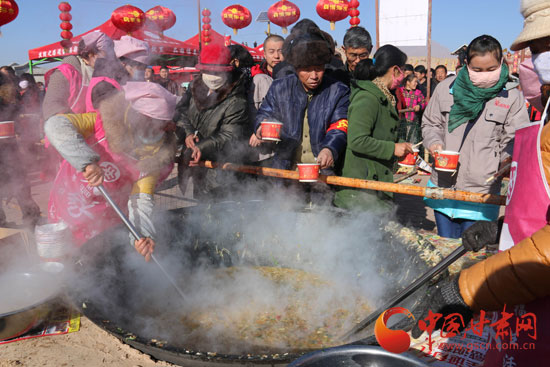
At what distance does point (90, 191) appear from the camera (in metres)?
2.85

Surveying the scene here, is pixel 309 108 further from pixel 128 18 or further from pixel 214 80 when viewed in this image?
pixel 128 18

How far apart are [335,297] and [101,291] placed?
1863 millimetres

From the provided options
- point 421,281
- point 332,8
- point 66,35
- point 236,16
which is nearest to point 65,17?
point 66,35

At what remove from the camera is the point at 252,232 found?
3658mm

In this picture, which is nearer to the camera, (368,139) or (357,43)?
(368,139)

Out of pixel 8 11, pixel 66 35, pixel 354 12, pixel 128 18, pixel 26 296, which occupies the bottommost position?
pixel 26 296

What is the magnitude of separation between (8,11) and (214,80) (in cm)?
406

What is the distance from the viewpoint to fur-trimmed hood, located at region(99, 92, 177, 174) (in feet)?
8.86

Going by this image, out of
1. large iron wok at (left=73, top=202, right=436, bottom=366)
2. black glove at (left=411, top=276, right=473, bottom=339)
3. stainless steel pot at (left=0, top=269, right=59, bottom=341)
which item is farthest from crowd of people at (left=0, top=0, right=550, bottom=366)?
black glove at (left=411, top=276, right=473, bottom=339)

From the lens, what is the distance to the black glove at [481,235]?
162 centimetres

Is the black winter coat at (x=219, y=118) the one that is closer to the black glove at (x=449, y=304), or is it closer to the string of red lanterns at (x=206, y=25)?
the black glove at (x=449, y=304)

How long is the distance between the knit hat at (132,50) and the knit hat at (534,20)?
2.65 m

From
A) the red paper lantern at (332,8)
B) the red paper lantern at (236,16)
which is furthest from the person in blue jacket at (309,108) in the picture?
the red paper lantern at (236,16)

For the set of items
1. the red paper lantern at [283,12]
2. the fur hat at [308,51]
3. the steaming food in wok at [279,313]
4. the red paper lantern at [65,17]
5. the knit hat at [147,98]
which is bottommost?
the steaming food in wok at [279,313]
